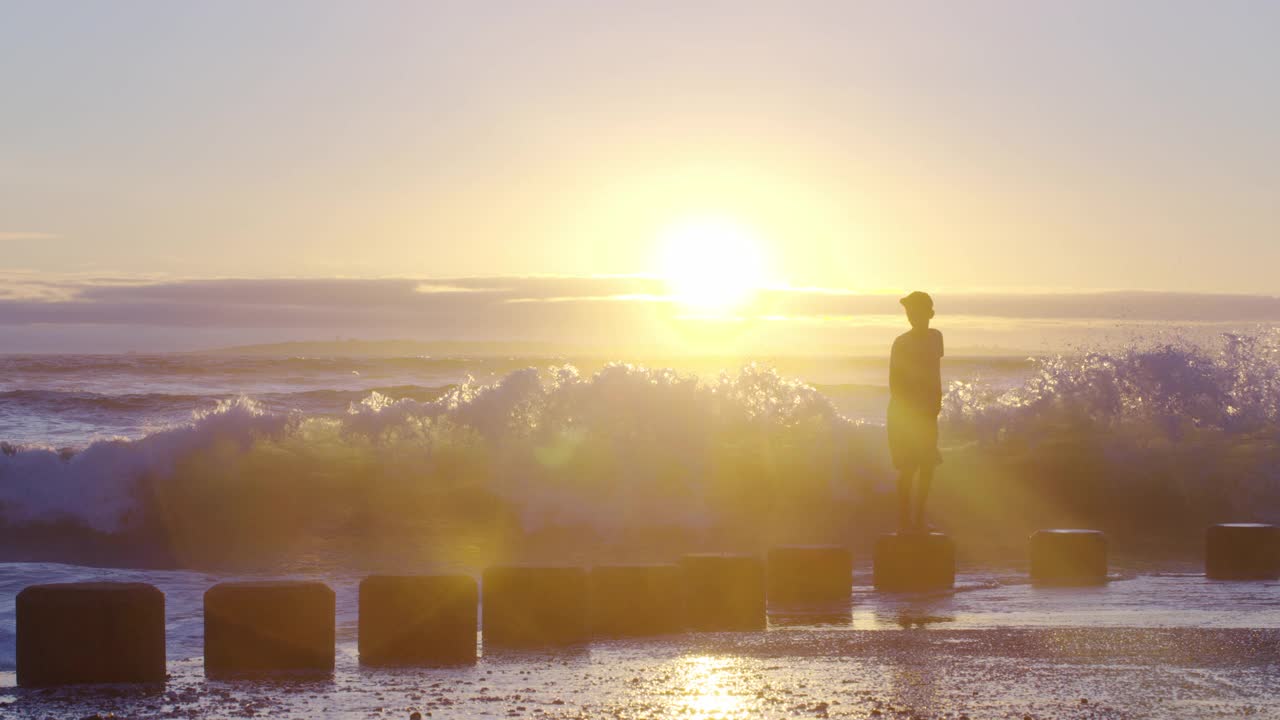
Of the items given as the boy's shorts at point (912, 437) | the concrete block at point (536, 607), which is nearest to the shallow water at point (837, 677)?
the concrete block at point (536, 607)

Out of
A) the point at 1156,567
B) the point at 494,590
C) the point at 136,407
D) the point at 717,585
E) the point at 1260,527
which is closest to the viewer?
the point at 494,590

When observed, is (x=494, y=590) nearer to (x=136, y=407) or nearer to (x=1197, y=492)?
(x=1197, y=492)

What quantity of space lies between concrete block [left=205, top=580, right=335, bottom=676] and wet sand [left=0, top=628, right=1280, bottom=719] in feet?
0.67

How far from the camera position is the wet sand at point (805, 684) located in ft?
19.7

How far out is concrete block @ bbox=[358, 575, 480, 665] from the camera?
7.93 meters

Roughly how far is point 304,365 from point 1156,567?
49.8 m

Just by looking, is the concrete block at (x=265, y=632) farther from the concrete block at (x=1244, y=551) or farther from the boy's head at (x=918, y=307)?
the concrete block at (x=1244, y=551)

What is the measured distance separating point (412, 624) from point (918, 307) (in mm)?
5283

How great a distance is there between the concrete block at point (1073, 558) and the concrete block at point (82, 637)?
772 cm

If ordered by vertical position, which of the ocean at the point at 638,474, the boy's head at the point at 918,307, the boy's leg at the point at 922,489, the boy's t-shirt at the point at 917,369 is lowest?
the ocean at the point at 638,474

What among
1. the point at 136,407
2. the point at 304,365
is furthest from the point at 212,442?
the point at 304,365

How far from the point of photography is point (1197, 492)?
23047 millimetres

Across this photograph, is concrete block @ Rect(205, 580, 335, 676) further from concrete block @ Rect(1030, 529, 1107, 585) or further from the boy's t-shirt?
concrete block @ Rect(1030, 529, 1107, 585)

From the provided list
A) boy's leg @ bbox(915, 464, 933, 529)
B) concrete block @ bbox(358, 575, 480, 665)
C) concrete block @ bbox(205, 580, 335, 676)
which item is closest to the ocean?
boy's leg @ bbox(915, 464, 933, 529)
